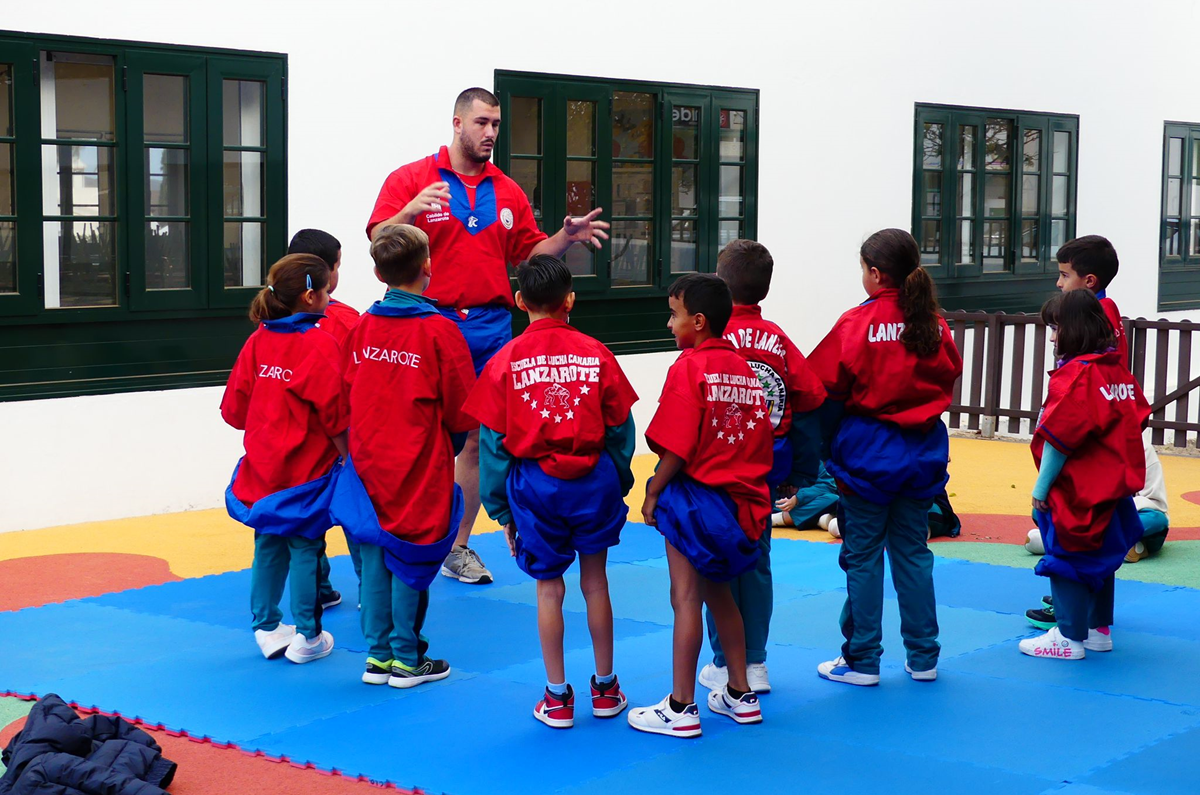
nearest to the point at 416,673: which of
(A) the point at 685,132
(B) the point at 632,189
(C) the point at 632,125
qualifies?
(B) the point at 632,189

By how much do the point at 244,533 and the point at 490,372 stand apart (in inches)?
133

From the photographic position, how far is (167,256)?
742 cm

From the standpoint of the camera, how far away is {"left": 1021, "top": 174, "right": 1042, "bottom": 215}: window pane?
1259cm

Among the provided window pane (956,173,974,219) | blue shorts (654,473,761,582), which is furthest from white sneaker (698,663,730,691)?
window pane (956,173,974,219)

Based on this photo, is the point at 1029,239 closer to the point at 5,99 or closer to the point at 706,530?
the point at 5,99

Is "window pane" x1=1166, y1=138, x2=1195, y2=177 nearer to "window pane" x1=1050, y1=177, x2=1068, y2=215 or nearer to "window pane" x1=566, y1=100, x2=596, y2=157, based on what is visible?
"window pane" x1=1050, y1=177, x2=1068, y2=215

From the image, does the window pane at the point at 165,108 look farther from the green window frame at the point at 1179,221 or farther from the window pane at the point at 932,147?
the green window frame at the point at 1179,221

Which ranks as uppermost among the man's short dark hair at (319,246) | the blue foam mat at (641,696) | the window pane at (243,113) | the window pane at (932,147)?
the window pane at (932,147)

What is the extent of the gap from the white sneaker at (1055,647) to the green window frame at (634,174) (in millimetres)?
4919

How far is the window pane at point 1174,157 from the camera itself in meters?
14.0

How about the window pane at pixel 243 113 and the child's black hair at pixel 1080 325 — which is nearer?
the child's black hair at pixel 1080 325

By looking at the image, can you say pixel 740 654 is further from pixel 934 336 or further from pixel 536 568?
pixel 934 336

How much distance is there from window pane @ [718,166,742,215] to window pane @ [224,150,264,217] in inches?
150

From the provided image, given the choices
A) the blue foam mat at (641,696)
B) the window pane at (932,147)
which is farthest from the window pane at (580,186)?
the blue foam mat at (641,696)
